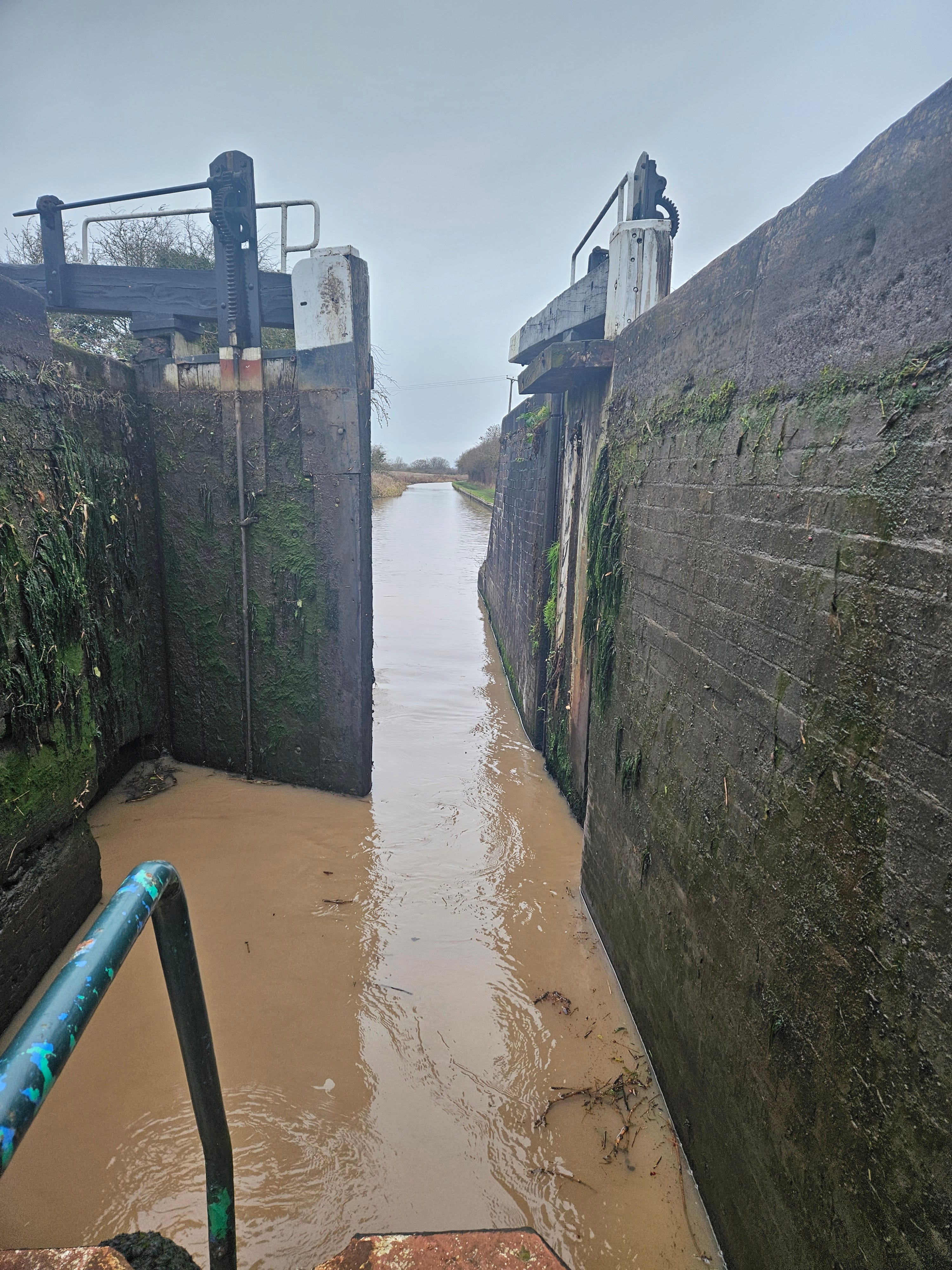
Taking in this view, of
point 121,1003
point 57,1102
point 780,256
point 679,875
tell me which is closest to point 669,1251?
point 679,875

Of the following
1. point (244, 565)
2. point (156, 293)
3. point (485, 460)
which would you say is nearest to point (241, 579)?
point (244, 565)

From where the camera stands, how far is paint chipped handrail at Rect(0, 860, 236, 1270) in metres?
0.86

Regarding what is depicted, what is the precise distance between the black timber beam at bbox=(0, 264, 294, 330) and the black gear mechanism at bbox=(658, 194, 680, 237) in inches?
113

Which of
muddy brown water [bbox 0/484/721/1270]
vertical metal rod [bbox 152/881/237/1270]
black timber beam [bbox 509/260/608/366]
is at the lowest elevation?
muddy brown water [bbox 0/484/721/1270]

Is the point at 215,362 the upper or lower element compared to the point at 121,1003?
upper

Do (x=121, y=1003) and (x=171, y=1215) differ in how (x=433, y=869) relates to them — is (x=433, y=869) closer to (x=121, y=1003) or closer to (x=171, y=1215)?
(x=121, y=1003)

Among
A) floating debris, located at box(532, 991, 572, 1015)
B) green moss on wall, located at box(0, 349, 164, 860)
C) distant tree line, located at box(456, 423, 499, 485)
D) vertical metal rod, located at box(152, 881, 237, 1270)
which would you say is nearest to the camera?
vertical metal rod, located at box(152, 881, 237, 1270)

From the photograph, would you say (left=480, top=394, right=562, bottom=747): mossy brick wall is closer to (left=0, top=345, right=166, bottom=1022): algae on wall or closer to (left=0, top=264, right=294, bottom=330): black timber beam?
(left=0, top=264, right=294, bottom=330): black timber beam

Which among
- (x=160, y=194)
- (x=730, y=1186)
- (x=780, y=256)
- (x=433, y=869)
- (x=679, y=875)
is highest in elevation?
(x=160, y=194)

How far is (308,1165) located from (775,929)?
211cm

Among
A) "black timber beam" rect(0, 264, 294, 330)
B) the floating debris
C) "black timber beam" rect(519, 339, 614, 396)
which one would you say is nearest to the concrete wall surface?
"black timber beam" rect(0, 264, 294, 330)

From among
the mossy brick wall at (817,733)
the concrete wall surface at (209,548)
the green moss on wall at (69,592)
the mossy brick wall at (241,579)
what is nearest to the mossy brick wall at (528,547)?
the concrete wall surface at (209,548)

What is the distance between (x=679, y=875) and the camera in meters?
3.03

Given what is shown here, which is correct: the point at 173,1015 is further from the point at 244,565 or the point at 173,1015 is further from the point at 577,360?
the point at 244,565
